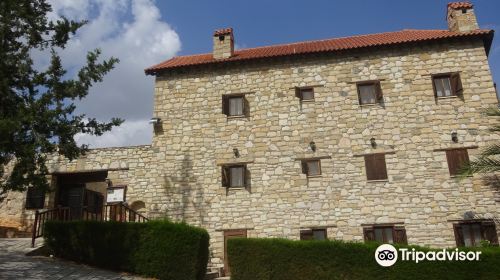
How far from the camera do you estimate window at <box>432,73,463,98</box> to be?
1528 centimetres

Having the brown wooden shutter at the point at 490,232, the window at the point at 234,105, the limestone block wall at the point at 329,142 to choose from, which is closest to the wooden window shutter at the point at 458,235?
the limestone block wall at the point at 329,142

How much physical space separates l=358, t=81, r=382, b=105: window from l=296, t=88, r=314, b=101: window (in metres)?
1.90

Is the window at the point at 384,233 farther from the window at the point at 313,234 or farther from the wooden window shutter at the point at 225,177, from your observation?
the wooden window shutter at the point at 225,177

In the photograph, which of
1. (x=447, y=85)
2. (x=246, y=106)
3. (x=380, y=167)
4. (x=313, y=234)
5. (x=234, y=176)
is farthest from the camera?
(x=246, y=106)

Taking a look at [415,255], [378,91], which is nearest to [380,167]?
[378,91]

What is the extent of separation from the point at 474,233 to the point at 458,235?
583 mm

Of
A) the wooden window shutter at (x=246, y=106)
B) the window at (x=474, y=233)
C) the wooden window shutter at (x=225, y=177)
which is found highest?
the wooden window shutter at (x=246, y=106)

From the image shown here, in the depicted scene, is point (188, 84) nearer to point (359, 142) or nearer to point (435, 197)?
point (359, 142)

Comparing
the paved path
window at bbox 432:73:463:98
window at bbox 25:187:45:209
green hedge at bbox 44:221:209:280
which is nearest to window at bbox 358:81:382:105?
window at bbox 432:73:463:98

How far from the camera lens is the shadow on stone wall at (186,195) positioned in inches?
609

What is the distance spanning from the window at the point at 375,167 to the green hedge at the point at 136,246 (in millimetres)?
6762

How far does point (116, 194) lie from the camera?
16172 mm

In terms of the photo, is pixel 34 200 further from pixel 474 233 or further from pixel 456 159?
pixel 474 233

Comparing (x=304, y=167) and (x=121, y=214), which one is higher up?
(x=304, y=167)
